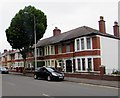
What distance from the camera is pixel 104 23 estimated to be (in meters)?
39.5

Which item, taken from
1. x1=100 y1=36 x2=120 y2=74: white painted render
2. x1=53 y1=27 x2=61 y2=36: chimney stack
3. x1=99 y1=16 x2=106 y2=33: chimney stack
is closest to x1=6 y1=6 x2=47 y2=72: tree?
x1=53 y1=27 x2=61 y2=36: chimney stack

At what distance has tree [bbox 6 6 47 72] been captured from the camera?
43250 millimetres

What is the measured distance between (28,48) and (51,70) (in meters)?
19.7

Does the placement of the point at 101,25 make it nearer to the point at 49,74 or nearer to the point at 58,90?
the point at 49,74

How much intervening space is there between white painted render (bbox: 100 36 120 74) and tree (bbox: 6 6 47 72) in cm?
1202

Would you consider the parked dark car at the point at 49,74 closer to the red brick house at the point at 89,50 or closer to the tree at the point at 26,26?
the red brick house at the point at 89,50

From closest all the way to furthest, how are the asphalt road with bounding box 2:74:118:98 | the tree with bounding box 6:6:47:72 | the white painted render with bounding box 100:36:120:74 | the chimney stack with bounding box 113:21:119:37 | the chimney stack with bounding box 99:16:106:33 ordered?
the asphalt road with bounding box 2:74:118:98 < the white painted render with bounding box 100:36:120:74 < the chimney stack with bounding box 99:16:106:33 < the chimney stack with bounding box 113:21:119:37 < the tree with bounding box 6:6:47:72

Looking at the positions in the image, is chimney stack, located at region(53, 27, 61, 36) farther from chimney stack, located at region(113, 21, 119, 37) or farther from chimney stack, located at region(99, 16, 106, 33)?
chimney stack, located at region(99, 16, 106, 33)

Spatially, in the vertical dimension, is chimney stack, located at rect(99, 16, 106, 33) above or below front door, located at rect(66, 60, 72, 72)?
above

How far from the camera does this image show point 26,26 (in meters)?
43.3

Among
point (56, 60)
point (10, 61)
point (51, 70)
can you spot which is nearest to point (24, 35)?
point (56, 60)

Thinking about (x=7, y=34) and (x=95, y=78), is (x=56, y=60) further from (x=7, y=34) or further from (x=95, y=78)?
(x=95, y=78)

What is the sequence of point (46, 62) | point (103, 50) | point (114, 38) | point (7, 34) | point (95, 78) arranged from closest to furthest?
1. point (95, 78)
2. point (103, 50)
3. point (114, 38)
4. point (7, 34)
5. point (46, 62)

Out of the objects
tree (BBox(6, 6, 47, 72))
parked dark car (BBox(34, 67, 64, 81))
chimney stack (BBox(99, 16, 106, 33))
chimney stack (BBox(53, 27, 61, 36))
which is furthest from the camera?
chimney stack (BBox(53, 27, 61, 36))
